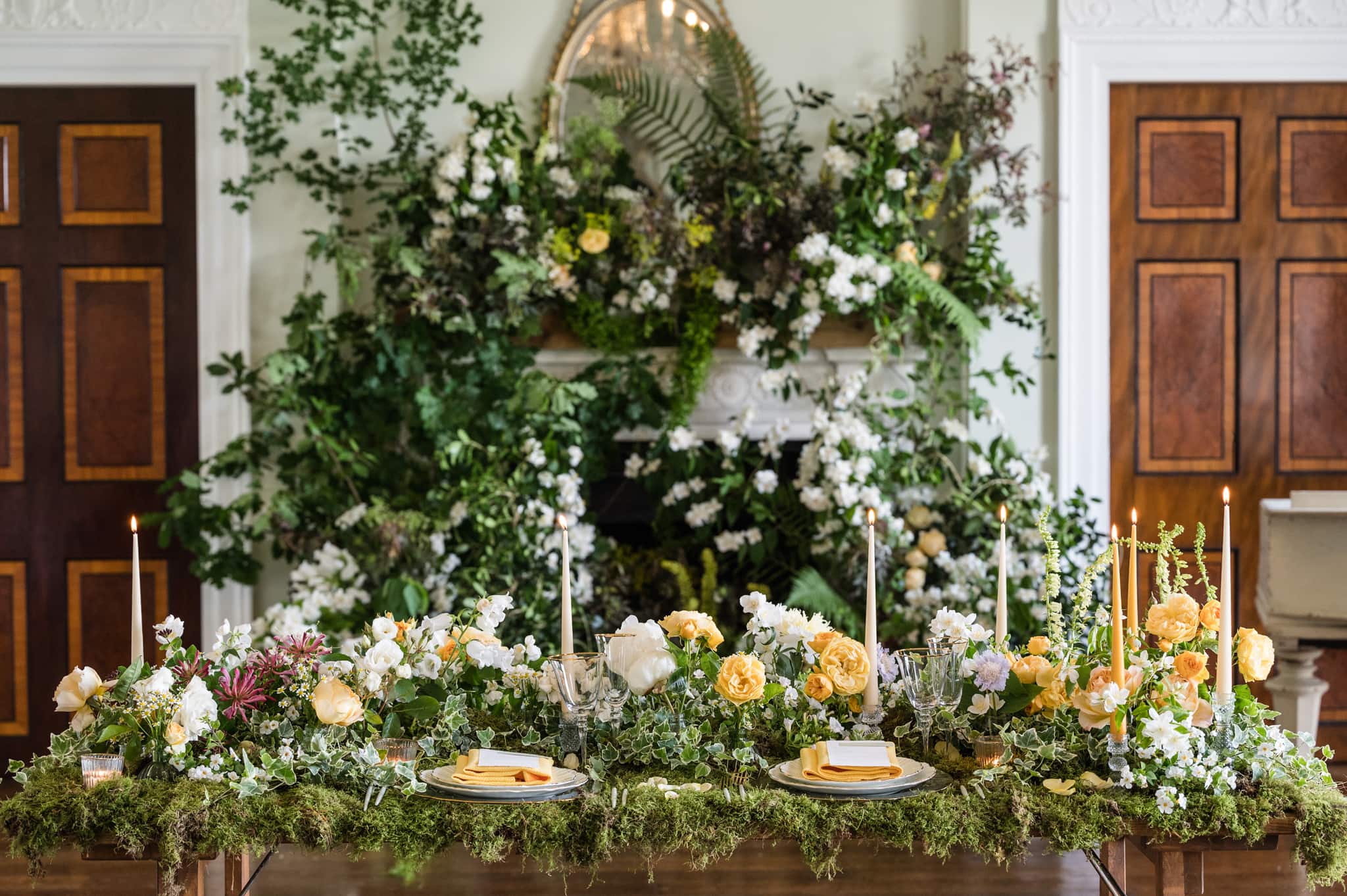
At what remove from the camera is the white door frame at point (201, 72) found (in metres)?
3.96

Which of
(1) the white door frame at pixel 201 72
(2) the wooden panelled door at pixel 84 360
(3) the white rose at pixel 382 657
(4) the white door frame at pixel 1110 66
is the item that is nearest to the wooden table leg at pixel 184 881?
(3) the white rose at pixel 382 657

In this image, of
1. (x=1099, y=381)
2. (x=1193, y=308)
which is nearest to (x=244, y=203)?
(x=1099, y=381)

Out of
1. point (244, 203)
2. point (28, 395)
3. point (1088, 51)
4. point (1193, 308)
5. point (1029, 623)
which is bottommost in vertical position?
point (1029, 623)

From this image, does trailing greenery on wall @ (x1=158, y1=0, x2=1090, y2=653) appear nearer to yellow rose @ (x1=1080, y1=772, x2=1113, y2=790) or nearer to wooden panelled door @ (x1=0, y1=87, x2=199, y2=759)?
wooden panelled door @ (x1=0, y1=87, x2=199, y2=759)

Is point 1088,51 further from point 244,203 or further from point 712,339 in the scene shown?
point 244,203

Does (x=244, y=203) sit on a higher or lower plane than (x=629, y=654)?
higher

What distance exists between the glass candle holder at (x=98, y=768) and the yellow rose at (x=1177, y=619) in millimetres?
1598

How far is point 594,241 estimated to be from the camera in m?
3.80

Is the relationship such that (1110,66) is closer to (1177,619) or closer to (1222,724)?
(1177,619)

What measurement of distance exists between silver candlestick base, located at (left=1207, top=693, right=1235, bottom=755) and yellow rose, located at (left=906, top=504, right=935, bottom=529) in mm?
1967

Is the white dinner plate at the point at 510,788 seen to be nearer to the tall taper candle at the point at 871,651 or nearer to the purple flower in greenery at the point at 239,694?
the purple flower in greenery at the point at 239,694

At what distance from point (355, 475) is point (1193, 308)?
2894mm

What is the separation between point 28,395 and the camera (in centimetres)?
405

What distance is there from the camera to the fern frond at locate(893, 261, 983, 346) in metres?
3.71
